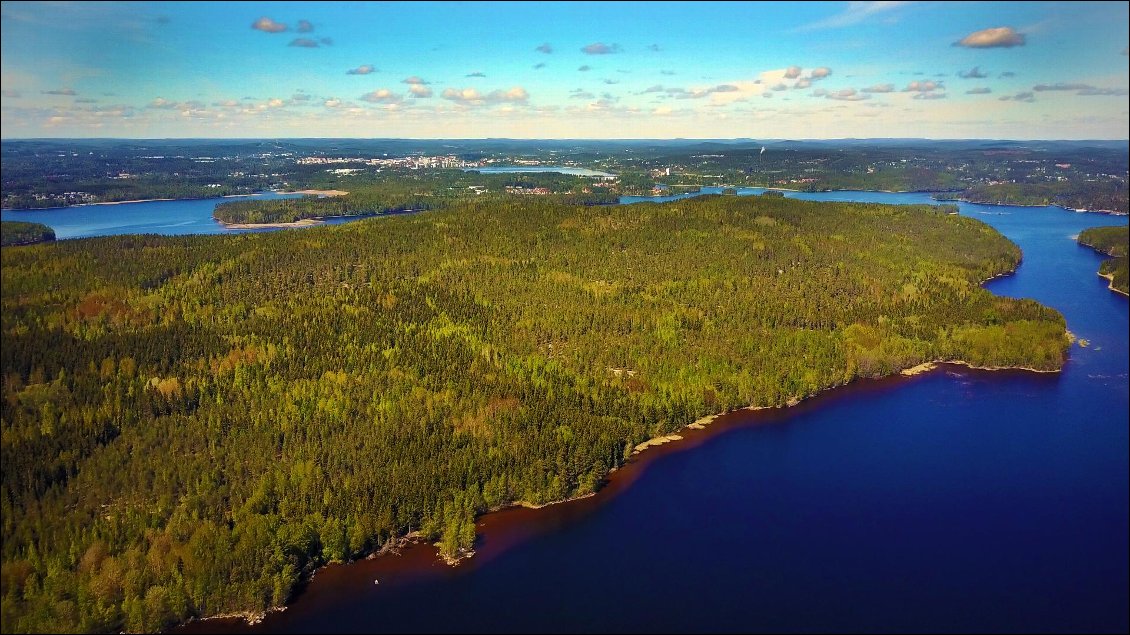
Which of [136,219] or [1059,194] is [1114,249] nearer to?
[1059,194]

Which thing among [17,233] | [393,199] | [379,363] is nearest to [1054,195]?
[393,199]

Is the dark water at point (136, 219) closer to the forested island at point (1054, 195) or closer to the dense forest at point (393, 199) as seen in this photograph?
the dense forest at point (393, 199)

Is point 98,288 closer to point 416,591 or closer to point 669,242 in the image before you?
point 416,591

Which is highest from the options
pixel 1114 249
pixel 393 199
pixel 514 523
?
pixel 393 199

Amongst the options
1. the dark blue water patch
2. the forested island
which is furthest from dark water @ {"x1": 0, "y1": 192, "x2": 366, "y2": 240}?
the forested island

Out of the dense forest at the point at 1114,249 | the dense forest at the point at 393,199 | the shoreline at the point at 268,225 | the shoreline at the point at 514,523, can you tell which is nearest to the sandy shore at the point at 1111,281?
the dense forest at the point at 1114,249

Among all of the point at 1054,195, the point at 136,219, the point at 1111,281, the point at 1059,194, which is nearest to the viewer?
the point at 1111,281

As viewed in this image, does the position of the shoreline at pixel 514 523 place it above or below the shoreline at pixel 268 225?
below
